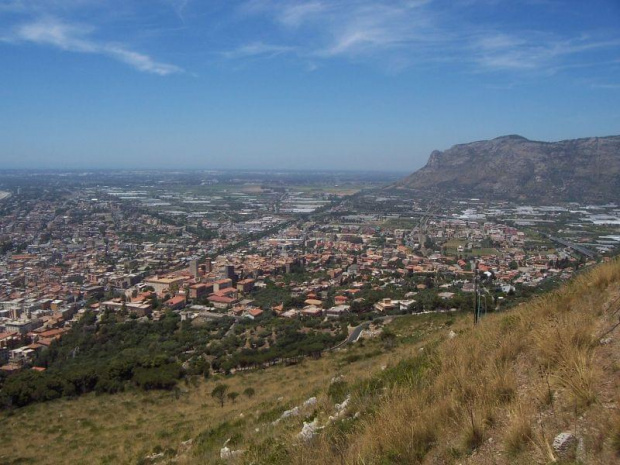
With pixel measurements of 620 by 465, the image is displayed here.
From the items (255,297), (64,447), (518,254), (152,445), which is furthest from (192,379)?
(518,254)

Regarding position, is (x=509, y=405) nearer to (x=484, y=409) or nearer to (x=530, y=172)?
(x=484, y=409)

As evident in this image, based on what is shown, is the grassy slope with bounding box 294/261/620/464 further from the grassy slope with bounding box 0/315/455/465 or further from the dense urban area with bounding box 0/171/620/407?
the dense urban area with bounding box 0/171/620/407

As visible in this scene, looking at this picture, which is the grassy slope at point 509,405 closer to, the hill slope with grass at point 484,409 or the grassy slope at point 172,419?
the hill slope with grass at point 484,409

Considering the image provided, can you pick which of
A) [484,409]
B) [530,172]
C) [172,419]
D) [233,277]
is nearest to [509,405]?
[484,409]

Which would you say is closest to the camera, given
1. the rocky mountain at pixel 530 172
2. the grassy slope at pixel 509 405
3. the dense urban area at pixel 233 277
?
the grassy slope at pixel 509 405

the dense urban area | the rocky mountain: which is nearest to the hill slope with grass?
the dense urban area

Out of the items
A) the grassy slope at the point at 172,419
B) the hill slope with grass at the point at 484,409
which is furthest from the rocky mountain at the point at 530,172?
the hill slope with grass at the point at 484,409
